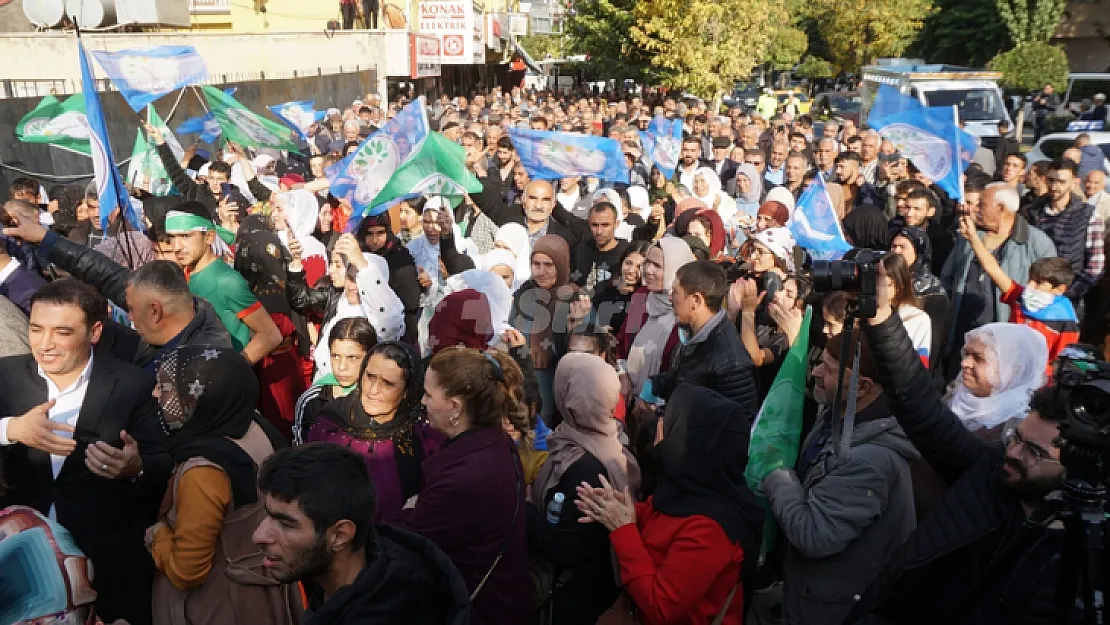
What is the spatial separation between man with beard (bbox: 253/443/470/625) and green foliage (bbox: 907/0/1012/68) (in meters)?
42.5

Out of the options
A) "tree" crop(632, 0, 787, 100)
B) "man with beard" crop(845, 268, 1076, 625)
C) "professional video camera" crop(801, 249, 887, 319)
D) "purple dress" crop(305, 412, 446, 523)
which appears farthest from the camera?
"tree" crop(632, 0, 787, 100)

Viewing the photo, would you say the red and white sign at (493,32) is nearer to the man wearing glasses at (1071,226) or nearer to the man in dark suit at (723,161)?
the man in dark suit at (723,161)

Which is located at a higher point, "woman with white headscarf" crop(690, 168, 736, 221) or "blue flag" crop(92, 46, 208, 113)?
"blue flag" crop(92, 46, 208, 113)

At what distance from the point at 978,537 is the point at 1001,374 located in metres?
1.33

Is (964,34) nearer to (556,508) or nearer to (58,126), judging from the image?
(58,126)

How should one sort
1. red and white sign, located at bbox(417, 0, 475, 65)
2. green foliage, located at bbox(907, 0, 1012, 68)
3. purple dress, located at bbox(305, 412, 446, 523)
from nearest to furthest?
purple dress, located at bbox(305, 412, 446, 523)
red and white sign, located at bbox(417, 0, 475, 65)
green foliage, located at bbox(907, 0, 1012, 68)

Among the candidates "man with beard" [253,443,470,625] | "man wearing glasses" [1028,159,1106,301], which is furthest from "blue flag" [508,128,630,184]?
"man with beard" [253,443,470,625]

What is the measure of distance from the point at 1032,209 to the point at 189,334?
6.77 meters

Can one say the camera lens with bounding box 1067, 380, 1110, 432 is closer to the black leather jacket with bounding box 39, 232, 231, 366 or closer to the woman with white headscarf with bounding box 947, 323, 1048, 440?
the woman with white headscarf with bounding box 947, 323, 1048, 440

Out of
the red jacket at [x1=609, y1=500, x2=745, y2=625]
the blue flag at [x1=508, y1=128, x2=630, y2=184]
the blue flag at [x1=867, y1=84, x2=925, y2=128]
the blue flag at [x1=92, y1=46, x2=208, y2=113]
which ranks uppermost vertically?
the blue flag at [x1=92, y1=46, x2=208, y2=113]

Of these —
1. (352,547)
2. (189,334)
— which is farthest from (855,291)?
(189,334)

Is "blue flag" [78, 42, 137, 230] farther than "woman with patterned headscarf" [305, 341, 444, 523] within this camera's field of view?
Yes

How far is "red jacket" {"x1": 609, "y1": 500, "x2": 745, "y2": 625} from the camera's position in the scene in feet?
9.36

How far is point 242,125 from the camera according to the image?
743 cm
